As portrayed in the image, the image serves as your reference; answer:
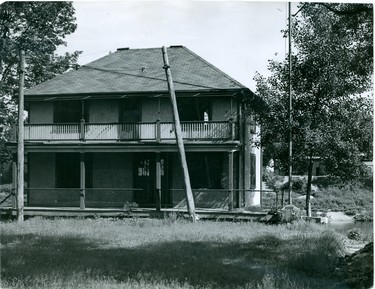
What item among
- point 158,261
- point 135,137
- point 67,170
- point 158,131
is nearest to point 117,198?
point 67,170

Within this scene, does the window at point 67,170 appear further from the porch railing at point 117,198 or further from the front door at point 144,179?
the front door at point 144,179

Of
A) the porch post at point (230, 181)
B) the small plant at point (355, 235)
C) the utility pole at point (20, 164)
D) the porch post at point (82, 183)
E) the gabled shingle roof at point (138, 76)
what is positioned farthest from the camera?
the gabled shingle roof at point (138, 76)

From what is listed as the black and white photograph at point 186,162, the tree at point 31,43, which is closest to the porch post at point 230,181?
the black and white photograph at point 186,162

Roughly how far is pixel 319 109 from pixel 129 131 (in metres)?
7.93

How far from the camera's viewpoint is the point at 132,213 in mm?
20312

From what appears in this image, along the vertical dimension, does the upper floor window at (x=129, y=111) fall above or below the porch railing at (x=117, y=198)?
above

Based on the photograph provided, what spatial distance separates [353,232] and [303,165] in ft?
11.2

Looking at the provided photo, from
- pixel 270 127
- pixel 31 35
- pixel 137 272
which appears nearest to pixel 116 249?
pixel 137 272

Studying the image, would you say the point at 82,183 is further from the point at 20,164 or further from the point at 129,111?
the point at 129,111

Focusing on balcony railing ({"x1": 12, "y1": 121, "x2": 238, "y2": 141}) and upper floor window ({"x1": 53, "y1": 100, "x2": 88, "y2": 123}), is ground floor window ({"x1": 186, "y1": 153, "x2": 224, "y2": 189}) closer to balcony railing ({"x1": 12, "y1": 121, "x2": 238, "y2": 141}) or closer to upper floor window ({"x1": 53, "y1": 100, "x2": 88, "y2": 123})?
balcony railing ({"x1": 12, "y1": 121, "x2": 238, "y2": 141})

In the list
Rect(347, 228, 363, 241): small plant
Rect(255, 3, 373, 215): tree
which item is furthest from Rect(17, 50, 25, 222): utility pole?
Rect(347, 228, 363, 241): small plant

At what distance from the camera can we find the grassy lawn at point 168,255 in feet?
32.2

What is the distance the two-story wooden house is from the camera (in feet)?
70.2

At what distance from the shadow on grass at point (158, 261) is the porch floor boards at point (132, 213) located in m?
4.89
